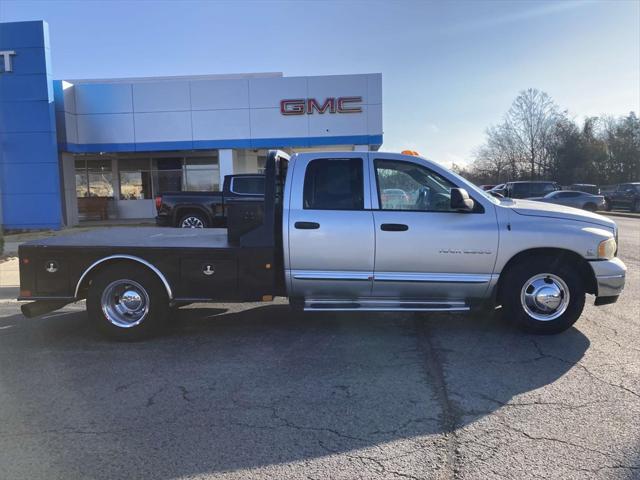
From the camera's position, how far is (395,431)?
3523 millimetres

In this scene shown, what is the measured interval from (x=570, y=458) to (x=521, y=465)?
0.34m

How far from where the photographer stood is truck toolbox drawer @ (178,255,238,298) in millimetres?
5473

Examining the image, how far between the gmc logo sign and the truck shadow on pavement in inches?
570

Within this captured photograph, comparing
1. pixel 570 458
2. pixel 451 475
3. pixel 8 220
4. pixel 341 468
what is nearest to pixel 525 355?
pixel 570 458

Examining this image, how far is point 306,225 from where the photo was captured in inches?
214

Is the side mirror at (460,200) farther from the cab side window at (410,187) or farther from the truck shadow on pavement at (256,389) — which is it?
the truck shadow on pavement at (256,389)

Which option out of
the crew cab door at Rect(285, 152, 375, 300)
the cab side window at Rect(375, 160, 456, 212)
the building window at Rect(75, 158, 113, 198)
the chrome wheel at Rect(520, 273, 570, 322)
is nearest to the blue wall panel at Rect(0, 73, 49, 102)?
the building window at Rect(75, 158, 113, 198)

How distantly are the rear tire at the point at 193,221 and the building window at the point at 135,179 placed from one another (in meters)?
10.7

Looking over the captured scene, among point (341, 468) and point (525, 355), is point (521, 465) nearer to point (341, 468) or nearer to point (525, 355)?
point (341, 468)

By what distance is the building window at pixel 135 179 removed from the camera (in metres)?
23.3

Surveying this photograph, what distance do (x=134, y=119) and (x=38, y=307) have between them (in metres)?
16.1

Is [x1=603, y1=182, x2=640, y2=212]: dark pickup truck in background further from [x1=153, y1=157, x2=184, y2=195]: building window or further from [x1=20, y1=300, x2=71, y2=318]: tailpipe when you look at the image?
A: [x1=20, y1=300, x2=71, y2=318]: tailpipe

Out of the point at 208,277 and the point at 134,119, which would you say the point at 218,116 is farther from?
the point at 208,277

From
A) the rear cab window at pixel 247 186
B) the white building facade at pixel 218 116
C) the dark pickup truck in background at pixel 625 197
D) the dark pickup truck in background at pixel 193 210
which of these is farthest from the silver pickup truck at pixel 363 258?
the dark pickup truck in background at pixel 625 197
